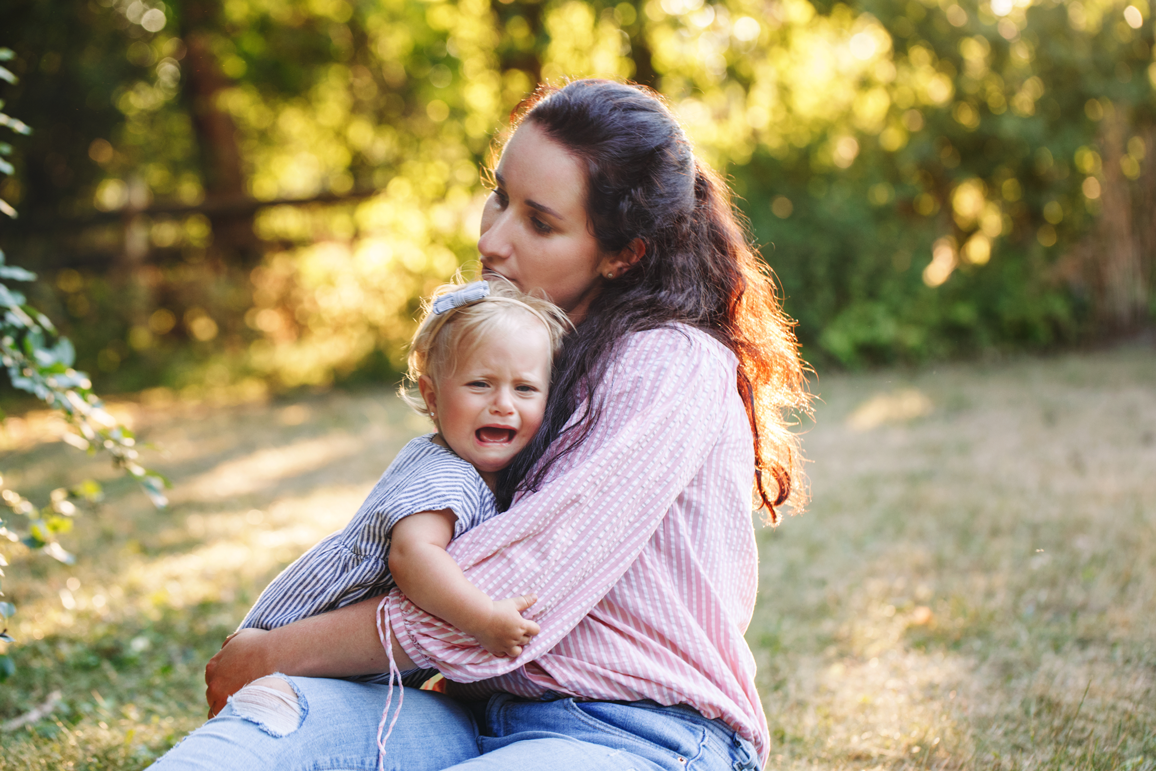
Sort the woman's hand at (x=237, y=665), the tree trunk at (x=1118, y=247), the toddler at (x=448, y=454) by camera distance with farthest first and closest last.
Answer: the tree trunk at (x=1118, y=247)
the woman's hand at (x=237, y=665)
the toddler at (x=448, y=454)

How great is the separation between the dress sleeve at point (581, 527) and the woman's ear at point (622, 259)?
34 centimetres

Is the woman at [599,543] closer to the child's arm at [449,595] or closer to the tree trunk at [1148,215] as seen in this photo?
the child's arm at [449,595]

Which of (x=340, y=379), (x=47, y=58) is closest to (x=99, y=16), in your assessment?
(x=47, y=58)

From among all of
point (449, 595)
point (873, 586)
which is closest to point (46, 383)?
point (449, 595)

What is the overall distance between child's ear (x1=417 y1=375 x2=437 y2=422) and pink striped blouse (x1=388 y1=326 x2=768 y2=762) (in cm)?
33

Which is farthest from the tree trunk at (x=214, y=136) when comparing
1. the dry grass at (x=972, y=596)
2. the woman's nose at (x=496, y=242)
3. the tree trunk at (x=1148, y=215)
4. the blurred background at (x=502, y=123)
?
the woman's nose at (x=496, y=242)

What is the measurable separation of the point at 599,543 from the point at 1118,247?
917 cm

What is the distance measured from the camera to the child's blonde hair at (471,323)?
174 centimetres

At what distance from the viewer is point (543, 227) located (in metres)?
1.89

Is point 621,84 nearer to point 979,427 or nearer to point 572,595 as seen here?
point 572,595

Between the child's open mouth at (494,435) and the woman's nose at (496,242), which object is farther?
the woman's nose at (496,242)

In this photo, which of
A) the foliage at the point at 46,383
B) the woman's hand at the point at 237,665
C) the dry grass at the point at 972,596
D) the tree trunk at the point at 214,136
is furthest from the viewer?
the tree trunk at the point at 214,136

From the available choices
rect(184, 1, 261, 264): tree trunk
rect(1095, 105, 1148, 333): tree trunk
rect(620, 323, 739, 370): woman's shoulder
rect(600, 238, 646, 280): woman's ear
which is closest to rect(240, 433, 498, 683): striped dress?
rect(620, 323, 739, 370): woman's shoulder

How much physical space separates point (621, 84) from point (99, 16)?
11.0 meters
